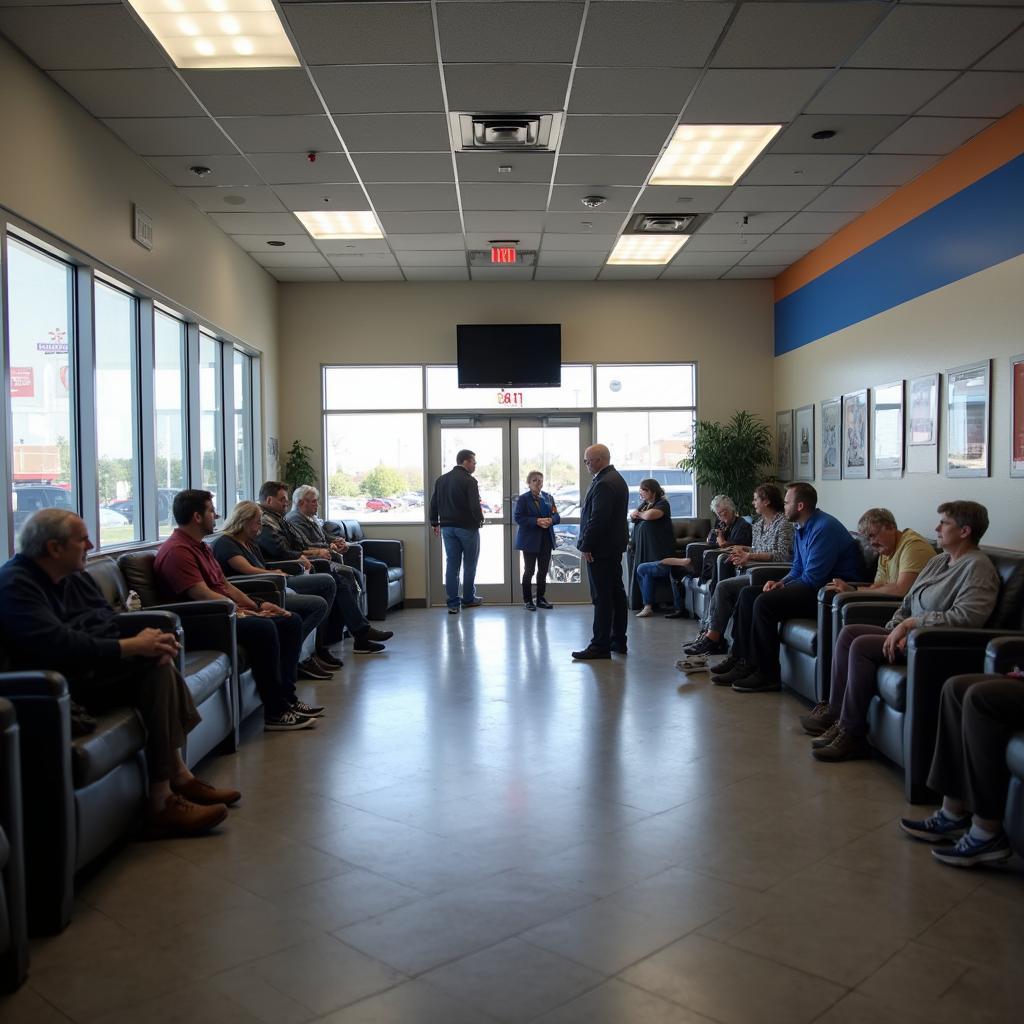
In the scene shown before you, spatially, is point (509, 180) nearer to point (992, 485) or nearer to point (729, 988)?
point (992, 485)

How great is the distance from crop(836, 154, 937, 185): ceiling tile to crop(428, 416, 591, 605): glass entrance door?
4.30 metres

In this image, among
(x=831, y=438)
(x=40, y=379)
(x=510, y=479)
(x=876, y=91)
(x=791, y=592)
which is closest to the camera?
(x=40, y=379)

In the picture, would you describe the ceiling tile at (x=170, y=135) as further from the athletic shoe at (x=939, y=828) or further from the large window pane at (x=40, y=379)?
the athletic shoe at (x=939, y=828)

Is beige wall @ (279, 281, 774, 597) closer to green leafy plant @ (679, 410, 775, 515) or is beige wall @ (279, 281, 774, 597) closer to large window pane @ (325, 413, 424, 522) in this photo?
large window pane @ (325, 413, 424, 522)

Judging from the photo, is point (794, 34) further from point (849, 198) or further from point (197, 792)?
point (197, 792)

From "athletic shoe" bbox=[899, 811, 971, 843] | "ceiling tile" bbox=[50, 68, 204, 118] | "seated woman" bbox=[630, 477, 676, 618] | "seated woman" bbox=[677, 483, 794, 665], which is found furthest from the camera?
"seated woman" bbox=[630, 477, 676, 618]

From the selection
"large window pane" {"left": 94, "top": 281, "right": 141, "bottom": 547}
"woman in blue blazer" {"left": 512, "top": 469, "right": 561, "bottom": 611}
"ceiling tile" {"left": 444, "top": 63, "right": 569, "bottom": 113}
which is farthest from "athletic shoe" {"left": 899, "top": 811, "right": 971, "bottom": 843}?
"woman in blue blazer" {"left": 512, "top": 469, "right": 561, "bottom": 611}

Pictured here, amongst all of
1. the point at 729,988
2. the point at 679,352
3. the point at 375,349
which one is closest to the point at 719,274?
the point at 679,352

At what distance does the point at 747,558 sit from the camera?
683 centimetres

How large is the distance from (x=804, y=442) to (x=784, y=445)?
2.10 feet

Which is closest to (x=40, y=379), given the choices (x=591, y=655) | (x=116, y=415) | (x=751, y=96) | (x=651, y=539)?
(x=116, y=415)

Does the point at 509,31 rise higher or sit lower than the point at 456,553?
higher

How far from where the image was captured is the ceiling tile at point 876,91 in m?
5.12

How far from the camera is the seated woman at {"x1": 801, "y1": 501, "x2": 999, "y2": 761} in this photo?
4.03 meters
